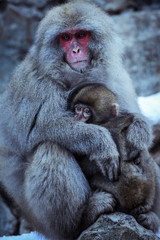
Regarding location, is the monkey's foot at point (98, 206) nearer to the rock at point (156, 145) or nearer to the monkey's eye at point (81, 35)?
the monkey's eye at point (81, 35)

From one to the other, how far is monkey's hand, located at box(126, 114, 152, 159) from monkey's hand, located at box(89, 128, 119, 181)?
0.13 m

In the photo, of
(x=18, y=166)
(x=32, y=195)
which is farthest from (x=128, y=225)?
(x=18, y=166)

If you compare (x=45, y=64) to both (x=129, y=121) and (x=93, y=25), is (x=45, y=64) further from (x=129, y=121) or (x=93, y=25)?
(x=129, y=121)

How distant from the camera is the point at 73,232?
12.3ft

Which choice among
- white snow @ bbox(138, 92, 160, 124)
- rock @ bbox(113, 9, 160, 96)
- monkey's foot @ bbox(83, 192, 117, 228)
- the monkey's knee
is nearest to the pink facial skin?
the monkey's knee

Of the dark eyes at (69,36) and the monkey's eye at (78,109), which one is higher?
the dark eyes at (69,36)

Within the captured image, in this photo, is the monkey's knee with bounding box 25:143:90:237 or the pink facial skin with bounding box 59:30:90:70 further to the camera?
the pink facial skin with bounding box 59:30:90:70

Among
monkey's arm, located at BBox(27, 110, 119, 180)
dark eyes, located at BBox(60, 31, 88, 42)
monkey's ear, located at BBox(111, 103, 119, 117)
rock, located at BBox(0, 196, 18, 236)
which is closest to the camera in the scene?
monkey's arm, located at BBox(27, 110, 119, 180)

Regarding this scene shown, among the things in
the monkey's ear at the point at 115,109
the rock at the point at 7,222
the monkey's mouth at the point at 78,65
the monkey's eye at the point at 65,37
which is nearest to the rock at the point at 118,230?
the monkey's ear at the point at 115,109

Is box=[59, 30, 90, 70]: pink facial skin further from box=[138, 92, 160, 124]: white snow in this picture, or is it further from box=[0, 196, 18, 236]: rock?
box=[0, 196, 18, 236]: rock

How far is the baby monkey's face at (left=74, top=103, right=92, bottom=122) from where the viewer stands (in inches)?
156

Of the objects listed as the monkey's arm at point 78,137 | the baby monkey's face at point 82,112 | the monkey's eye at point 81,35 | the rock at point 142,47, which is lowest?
the monkey's arm at point 78,137

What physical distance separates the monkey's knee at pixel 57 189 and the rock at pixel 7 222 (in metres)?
3.14

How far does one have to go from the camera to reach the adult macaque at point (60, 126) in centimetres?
365
